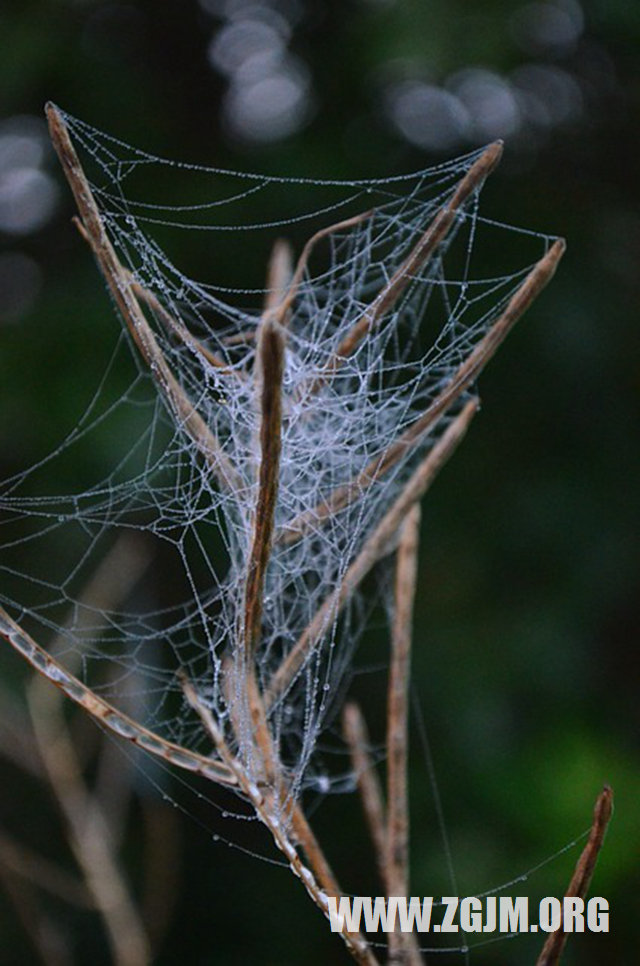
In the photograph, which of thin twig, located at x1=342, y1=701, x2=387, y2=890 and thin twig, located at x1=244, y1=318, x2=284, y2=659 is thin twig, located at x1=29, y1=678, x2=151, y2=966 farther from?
thin twig, located at x1=244, y1=318, x2=284, y2=659

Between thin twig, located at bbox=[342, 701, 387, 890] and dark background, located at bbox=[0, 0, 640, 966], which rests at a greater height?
dark background, located at bbox=[0, 0, 640, 966]

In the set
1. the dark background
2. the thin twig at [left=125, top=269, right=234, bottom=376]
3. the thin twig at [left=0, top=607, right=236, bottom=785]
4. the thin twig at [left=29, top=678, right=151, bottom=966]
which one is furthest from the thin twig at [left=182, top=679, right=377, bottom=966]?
the dark background

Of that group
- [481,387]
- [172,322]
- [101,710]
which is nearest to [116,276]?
[172,322]

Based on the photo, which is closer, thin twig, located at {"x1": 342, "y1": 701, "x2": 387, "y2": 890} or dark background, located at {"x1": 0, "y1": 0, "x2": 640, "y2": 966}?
thin twig, located at {"x1": 342, "y1": 701, "x2": 387, "y2": 890}

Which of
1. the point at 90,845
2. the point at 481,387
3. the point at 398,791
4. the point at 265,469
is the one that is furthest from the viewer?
the point at 481,387

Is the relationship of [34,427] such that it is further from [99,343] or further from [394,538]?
[394,538]

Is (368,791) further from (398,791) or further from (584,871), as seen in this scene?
(584,871)
